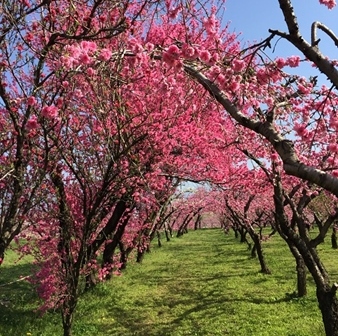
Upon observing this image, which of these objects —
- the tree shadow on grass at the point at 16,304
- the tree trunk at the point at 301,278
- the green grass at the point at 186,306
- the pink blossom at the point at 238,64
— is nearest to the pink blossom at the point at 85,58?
the pink blossom at the point at 238,64

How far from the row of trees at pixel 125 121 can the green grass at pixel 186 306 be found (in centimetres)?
114

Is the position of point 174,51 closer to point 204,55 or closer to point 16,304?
point 204,55

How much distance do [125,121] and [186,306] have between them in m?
7.57

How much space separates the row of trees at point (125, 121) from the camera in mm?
4246

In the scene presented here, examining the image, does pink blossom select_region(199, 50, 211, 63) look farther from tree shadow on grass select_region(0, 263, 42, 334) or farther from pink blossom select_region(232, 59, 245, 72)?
tree shadow on grass select_region(0, 263, 42, 334)

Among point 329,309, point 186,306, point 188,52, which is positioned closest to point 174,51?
point 188,52

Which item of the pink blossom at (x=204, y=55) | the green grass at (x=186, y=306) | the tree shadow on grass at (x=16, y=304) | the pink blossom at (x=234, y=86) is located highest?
the pink blossom at (x=204, y=55)

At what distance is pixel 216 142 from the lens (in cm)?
1312

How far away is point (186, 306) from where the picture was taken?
1241 centimetres

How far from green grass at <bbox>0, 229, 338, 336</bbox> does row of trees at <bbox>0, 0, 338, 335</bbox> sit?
1.14 metres

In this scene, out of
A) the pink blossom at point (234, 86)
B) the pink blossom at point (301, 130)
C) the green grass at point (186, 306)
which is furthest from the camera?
→ the green grass at point (186, 306)

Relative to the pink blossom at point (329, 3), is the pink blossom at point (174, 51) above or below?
below

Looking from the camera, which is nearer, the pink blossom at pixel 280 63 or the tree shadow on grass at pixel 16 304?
the pink blossom at pixel 280 63

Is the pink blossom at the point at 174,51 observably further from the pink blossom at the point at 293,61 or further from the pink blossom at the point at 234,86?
the pink blossom at the point at 293,61
